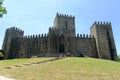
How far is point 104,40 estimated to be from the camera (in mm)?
48281

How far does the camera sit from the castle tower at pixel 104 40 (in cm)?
4650

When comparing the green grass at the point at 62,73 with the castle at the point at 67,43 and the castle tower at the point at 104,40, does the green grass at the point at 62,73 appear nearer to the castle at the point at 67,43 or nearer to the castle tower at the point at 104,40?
the castle at the point at 67,43

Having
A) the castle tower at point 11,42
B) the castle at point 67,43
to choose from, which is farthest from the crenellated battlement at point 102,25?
the castle tower at point 11,42

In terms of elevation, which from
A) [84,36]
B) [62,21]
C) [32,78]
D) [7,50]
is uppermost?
[62,21]

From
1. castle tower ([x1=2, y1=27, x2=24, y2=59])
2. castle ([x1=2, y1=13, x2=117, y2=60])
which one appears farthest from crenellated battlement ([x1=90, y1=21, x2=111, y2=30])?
castle tower ([x1=2, y1=27, x2=24, y2=59])

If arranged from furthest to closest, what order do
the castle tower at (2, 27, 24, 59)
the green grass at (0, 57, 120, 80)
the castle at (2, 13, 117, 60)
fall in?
the castle tower at (2, 27, 24, 59) < the castle at (2, 13, 117, 60) < the green grass at (0, 57, 120, 80)

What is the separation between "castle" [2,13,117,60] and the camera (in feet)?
152

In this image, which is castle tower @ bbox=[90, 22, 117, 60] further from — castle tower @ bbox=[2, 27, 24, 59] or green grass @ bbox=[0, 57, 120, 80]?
green grass @ bbox=[0, 57, 120, 80]

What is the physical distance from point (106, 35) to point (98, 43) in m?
3.72

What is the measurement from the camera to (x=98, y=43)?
47.8 metres

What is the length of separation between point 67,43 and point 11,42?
59.8 ft

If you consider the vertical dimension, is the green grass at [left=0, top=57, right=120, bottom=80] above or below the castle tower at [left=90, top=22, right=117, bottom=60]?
below

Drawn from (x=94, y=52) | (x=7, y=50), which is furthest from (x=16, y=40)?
(x=94, y=52)

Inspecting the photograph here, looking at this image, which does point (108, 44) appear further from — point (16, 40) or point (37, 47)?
point (16, 40)
